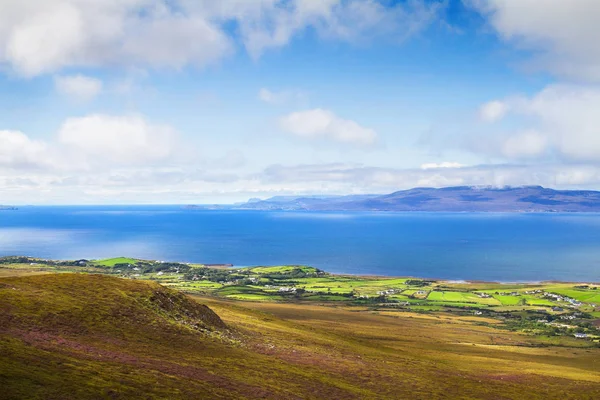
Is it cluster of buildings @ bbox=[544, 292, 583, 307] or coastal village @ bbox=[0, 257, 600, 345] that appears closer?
coastal village @ bbox=[0, 257, 600, 345]

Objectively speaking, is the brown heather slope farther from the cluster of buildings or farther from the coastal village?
the cluster of buildings

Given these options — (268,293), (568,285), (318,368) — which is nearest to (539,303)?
(568,285)

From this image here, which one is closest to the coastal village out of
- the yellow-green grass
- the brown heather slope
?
the yellow-green grass

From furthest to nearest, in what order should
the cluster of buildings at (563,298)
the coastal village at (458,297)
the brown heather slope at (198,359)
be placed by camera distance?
the cluster of buildings at (563,298) < the coastal village at (458,297) < the brown heather slope at (198,359)

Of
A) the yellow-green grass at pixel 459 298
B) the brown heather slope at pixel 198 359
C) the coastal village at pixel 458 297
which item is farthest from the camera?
the yellow-green grass at pixel 459 298

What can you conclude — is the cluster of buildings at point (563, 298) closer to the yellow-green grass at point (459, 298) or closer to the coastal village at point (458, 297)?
the coastal village at point (458, 297)

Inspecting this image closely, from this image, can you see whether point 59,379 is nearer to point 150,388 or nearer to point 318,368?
point 150,388

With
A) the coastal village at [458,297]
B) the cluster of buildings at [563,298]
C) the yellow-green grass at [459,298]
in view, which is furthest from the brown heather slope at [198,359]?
the cluster of buildings at [563,298]

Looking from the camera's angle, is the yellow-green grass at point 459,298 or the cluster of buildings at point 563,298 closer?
the cluster of buildings at point 563,298
